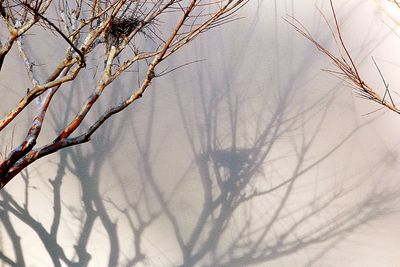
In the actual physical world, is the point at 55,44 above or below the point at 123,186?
above

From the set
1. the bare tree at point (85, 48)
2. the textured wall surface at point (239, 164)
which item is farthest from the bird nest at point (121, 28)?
the textured wall surface at point (239, 164)

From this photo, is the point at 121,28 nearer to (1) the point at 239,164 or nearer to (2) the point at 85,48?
(2) the point at 85,48

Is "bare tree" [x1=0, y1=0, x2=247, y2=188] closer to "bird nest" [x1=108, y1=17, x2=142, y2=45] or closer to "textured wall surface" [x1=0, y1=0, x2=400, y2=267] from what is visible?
"bird nest" [x1=108, y1=17, x2=142, y2=45]

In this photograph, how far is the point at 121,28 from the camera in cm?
355

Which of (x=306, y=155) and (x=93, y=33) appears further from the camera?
(x=306, y=155)

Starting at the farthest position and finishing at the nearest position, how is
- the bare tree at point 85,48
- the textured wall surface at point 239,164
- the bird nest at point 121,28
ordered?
1. the textured wall surface at point 239,164
2. the bird nest at point 121,28
3. the bare tree at point 85,48

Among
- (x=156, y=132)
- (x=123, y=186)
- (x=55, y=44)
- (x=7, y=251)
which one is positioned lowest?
(x=7, y=251)

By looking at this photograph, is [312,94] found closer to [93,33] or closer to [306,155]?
[306,155]

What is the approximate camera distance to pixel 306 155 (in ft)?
15.3

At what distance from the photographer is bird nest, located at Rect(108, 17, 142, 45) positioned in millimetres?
3535

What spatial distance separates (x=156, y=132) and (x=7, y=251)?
1.66 meters

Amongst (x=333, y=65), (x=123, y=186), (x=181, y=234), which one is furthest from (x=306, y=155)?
(x=123, y=186)

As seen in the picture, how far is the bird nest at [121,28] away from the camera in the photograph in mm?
3535

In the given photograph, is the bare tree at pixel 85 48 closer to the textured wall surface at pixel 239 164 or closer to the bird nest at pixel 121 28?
the bird nest at pixel 121 28
